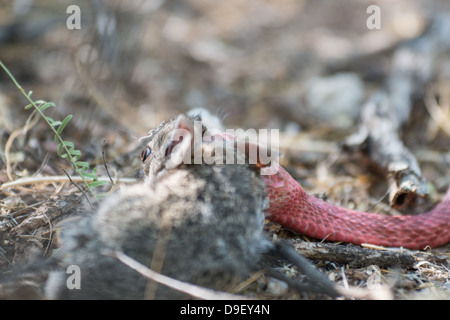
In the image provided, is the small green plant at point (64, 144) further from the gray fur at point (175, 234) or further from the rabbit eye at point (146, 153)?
the gray fur at point (175, 234)

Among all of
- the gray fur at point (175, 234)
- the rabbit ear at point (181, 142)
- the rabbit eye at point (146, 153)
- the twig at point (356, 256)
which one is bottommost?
the twig at point (356, 256)

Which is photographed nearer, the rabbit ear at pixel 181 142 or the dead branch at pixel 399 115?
the rabbit ear at pixel 181 142

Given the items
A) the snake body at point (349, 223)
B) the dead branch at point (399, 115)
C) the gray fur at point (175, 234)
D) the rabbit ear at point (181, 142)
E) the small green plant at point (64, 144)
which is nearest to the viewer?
the gray fur at point (175, 234)

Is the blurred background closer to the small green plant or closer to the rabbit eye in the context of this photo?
the small green plant

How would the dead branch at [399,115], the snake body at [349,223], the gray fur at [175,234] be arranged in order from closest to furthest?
the gray fur at [175,234], the snake body at [349,223], the dead branch at [399,115]

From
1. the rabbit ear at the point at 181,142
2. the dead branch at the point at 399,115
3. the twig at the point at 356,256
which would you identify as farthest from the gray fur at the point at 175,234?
the dead branch at the point at 399,115

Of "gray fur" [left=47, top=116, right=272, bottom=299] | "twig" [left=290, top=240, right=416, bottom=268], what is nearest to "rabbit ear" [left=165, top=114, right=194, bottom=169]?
"gray fur" [left=47, top=116, right=272, bottom=299]
